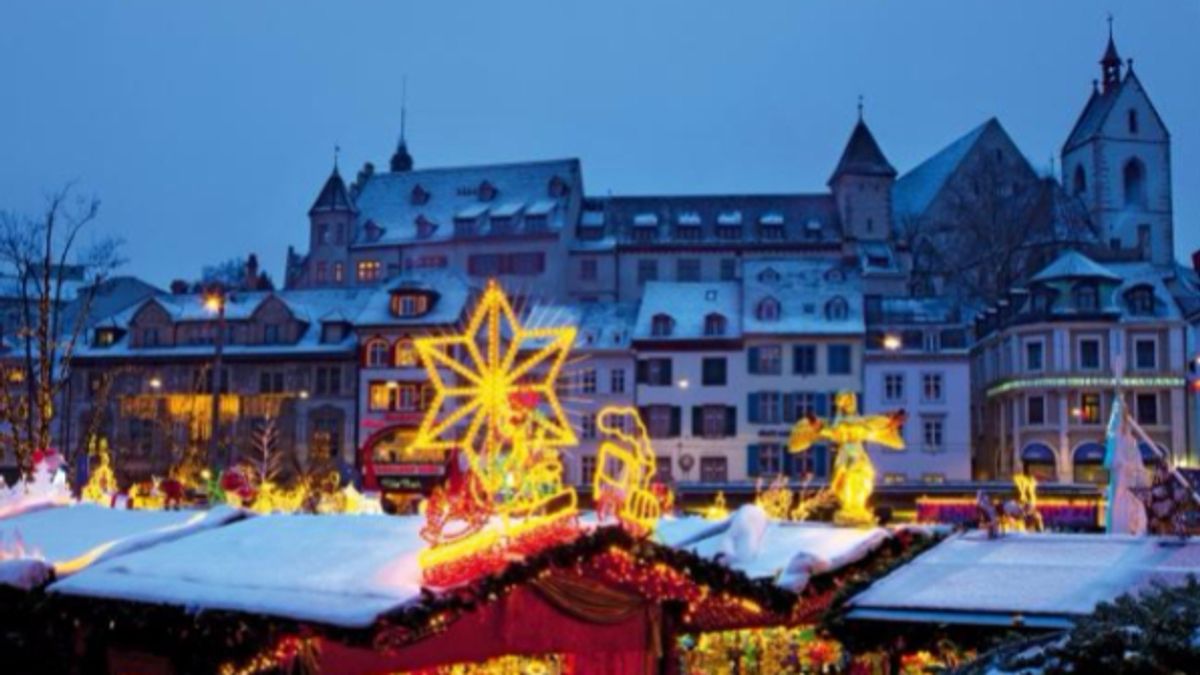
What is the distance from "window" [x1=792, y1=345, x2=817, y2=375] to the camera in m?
53.8

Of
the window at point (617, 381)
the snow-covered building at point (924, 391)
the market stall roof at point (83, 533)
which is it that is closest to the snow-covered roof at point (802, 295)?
the snow-covered building at point (924, 391)

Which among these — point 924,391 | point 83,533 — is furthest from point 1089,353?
point 83,533

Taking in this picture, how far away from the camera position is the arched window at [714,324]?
5459 cm

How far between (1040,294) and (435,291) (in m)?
22.4

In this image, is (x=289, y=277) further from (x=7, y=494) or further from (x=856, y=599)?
(x=856, y=599)

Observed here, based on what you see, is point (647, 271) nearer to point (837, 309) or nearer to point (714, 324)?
point (714, 324)

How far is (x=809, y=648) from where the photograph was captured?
52.1 ft

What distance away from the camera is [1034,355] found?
2067 inches

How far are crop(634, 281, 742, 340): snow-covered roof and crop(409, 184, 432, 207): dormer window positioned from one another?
814 inches

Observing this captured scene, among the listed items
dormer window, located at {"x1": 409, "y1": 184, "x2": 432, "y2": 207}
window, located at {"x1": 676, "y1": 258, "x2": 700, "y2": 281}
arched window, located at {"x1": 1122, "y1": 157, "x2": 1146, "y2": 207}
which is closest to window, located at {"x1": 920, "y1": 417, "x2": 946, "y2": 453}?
window, located at {"x1": 676, "y1": 258, "x2": 700, "y2": 281}

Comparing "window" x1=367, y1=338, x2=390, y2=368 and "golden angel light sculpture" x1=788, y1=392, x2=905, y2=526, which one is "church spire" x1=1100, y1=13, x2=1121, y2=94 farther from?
"golden angel light sculpture" x1=788, y1=392, x2=905, y2=526

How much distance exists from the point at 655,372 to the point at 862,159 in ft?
79.9

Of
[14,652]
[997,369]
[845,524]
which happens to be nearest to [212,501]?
[14,652]

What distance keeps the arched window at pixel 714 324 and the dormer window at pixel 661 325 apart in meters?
1.28
